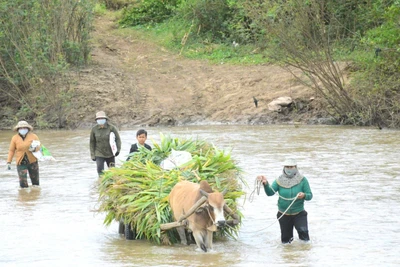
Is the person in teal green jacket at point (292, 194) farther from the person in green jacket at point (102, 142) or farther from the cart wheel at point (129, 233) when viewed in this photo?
the person in green jacket at point (102, 142)

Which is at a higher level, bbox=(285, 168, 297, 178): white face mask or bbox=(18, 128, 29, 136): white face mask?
bbox=(18, 128, 29, 136): white face mask

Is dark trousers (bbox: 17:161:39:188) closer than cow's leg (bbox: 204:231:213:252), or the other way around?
cow's leg (bbox: 204:231:213:252)

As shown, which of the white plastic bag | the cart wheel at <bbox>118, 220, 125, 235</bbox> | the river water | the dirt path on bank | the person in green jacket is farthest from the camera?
the dirt path on bank

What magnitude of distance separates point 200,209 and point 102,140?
6.14m

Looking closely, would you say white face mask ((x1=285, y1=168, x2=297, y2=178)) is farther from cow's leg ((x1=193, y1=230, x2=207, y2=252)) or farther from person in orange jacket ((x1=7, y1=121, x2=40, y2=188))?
person in orange jacket ((x1=7, y1=121, x2=40, y2=188))

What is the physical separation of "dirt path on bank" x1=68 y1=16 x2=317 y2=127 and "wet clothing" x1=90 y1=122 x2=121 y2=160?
14531 mm

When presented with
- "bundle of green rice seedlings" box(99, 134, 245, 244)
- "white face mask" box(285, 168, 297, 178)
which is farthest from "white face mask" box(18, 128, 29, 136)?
"white face mask" box(285, 168, 297, 178)

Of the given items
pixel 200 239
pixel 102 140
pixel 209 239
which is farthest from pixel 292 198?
pixel 102 140

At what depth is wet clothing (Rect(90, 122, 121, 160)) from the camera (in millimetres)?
15422

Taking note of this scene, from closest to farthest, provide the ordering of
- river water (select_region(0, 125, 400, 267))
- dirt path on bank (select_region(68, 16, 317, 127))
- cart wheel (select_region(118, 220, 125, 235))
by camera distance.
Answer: river water (select_region(0, 125, 400, 267)) → cart wheel (select_region(118, 220, 125, 235)) → dirt path on bank (select_region(68, 16, 317, 127))

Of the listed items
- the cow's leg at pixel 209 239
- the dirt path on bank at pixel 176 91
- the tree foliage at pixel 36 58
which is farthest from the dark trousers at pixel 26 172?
the dirt path on bank at pixel 176 91

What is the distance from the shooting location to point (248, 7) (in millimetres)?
27547

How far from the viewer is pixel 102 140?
15.4m

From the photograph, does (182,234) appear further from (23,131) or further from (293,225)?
(23,131)
